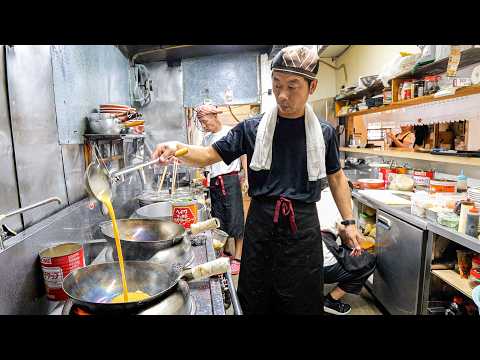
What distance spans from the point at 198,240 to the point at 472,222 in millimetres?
1465

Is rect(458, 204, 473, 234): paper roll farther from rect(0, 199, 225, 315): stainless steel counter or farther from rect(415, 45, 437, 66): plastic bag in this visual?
rect(0, 199, 225, 315): stainless steel counter

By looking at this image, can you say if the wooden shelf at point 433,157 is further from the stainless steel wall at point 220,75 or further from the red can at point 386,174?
the stainless steel wall at point 220,75

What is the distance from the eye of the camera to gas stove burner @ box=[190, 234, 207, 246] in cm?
155

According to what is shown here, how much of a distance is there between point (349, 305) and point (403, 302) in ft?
Result: 1.72

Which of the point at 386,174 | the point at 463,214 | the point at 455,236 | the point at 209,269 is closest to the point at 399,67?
the point at 386,174

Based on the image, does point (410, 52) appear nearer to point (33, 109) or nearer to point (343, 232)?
point (343, 232)

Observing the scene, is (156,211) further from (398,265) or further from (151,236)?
(398,265)

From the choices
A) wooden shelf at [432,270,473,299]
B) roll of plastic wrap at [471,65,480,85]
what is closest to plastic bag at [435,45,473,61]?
roll of plastic wrap at [471,65,480,85]

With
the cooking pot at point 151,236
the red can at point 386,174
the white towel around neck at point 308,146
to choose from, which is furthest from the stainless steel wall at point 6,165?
the red can at point 386,174

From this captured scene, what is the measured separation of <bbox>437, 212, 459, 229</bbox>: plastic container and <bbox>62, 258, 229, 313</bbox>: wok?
1.44 metres

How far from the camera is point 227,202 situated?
132 inches

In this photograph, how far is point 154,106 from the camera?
4410 millimetres

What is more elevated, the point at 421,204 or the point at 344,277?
the point at 421,204
